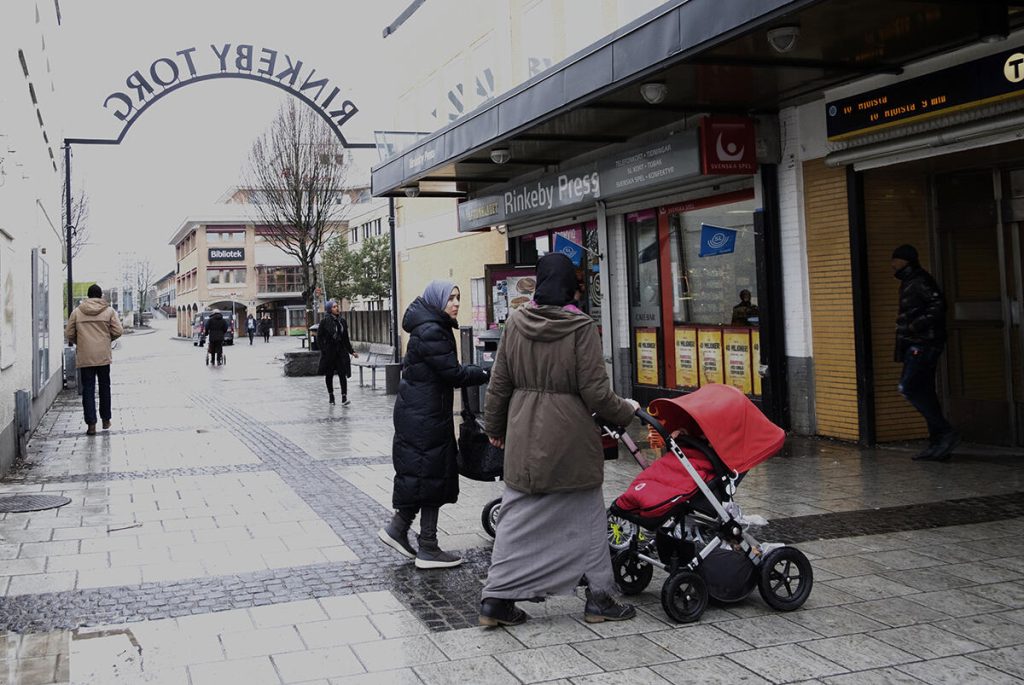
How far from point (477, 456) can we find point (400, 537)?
750 millimetres

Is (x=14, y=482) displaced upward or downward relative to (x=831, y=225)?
downward

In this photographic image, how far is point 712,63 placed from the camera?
8.99 metres

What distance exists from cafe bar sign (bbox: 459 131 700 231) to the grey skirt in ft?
22.2

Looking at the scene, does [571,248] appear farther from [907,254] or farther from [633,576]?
[633,576]

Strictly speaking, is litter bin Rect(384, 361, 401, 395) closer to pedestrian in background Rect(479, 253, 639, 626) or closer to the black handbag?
the black handbag

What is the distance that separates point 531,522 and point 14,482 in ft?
21.4

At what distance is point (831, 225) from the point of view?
34.7 ft

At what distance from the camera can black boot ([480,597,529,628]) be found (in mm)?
5012

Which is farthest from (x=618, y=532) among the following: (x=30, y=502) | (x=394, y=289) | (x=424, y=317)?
(x=394, y=289)

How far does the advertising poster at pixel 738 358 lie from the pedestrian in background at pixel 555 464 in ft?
23.3

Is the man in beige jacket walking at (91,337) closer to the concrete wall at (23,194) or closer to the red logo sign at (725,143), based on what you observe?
the concrete wall at (23,194)

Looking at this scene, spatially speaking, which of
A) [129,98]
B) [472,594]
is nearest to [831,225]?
[472,594]

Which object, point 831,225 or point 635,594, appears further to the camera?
point 831,225

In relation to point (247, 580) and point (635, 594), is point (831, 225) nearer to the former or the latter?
point (635, 594)
